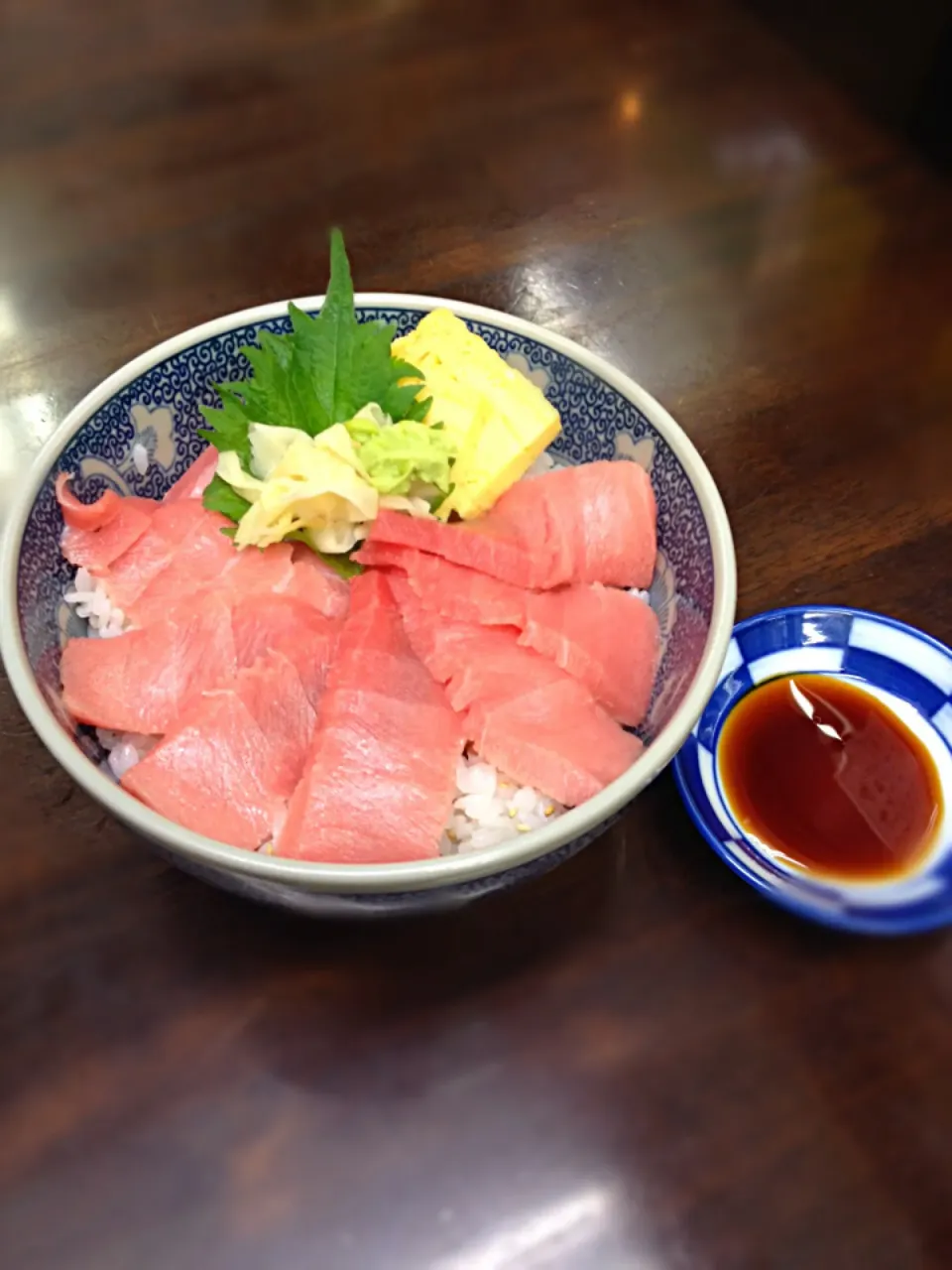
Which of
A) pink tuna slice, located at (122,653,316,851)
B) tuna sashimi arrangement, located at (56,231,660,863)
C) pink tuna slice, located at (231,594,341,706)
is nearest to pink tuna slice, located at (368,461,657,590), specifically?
tuna sashimi arrangement, located at (56,231,660,863)

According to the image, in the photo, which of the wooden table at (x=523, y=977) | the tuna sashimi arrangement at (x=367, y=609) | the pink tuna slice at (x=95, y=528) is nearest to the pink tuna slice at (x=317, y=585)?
the tuna sashimi arrangement at (x=367, y=609)

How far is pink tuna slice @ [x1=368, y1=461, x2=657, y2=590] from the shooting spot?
1.23 meters

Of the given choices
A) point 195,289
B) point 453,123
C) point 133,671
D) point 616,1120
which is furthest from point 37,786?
point 453,123

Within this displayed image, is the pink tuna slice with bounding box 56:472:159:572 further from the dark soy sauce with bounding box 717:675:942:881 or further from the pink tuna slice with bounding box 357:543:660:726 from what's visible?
the dark soy sauce with bounding box 717:675:942:881

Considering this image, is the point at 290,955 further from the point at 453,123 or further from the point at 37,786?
the point at 453,123

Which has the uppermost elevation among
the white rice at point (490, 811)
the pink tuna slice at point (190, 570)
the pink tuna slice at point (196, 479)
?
the pink tuna slice at point (196, 479)

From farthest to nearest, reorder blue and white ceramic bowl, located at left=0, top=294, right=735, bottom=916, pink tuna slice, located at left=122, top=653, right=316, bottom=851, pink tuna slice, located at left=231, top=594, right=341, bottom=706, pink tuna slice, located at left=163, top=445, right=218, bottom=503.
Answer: pink tuna slice, located at left=163, top=445, right=218, bottom=503
pink tuna slice, located at left=231, top=594, right=341, bottom=706
pink tuna slice, located at left=122, top=653, right=316, bottom=851
blue and white ceramic bowl, located at left=0, top=294, right=735, bottom=916

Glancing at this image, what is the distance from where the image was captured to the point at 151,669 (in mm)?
1138

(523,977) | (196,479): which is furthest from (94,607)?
(523,977)

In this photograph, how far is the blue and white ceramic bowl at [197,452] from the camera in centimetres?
91

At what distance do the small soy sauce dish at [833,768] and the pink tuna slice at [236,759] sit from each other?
1.58 ft

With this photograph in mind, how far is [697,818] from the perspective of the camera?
3.89ft

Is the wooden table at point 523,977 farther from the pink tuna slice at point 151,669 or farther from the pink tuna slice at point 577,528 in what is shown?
the pink tuna slice at point 577,528

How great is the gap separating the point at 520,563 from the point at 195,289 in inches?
41.9
